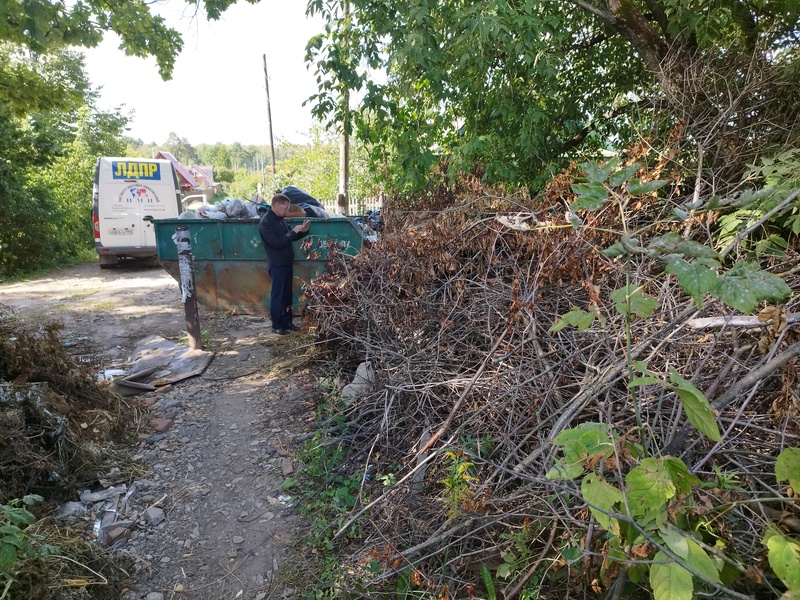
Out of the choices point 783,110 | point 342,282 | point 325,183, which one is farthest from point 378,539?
point 325,183

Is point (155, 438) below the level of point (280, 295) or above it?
below

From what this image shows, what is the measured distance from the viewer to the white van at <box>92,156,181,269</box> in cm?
1191

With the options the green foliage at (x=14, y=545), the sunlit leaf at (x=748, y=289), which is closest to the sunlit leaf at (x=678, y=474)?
the sunlit leaf at (x=748, y=289)

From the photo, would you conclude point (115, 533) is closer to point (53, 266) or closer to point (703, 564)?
point (703, 564)

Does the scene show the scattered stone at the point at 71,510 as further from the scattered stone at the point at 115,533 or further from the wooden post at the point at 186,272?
the wooden post at the point at 186,272

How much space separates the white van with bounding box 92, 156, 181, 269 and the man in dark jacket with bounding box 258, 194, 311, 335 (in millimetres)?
6396

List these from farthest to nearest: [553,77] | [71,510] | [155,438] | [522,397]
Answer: [553,77] < [155,438] < [71,510] < [522,397]

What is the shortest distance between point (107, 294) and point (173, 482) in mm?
7790

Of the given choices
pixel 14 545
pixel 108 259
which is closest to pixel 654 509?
pixel 14 545

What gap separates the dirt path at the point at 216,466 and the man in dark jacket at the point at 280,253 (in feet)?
1.16

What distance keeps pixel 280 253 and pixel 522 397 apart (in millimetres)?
4469

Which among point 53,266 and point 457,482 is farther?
point 53,266

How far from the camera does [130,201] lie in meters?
12.1

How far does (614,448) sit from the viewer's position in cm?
181
